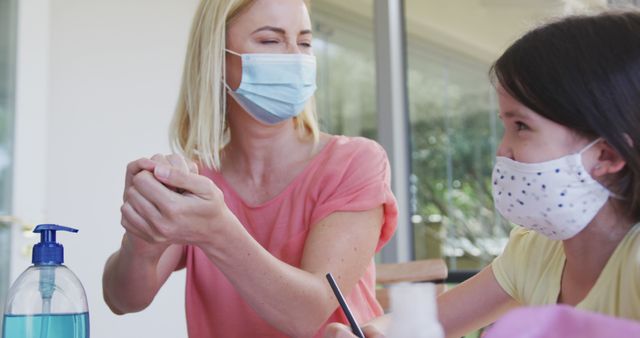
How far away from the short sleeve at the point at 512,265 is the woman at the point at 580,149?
0.39ft

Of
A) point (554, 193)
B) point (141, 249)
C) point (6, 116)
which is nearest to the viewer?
point (554, 193)

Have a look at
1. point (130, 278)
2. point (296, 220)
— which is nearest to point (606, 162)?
point (296, 220)

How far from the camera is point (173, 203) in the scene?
1.02 m

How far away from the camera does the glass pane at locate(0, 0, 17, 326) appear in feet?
8.82

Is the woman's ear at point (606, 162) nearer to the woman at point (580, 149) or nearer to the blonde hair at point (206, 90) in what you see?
the woman at point (580, 149)

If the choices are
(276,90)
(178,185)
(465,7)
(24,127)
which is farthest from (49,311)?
(465,7)

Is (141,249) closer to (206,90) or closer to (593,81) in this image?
(206,90)

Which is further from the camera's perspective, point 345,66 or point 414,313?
point 345,66

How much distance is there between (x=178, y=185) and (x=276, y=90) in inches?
20.6

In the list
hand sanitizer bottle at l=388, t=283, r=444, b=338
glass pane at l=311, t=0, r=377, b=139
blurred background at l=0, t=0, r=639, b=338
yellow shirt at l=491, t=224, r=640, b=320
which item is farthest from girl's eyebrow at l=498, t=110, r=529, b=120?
glass pane at l=311, t=0, r=377, b=139

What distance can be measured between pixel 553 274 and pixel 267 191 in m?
0.60

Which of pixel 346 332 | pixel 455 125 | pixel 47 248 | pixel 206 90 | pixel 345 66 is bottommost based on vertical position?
pixel 346 332

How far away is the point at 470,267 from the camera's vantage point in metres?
3.15

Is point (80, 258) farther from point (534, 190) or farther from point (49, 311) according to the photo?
point (534, 190)
